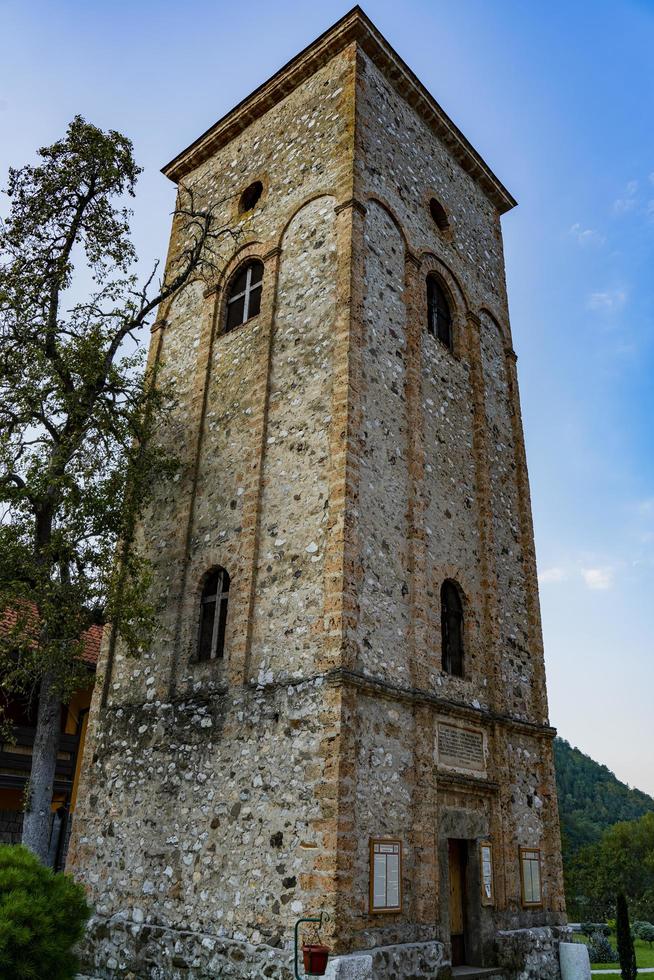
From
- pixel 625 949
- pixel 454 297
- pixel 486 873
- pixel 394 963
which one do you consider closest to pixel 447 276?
pixel 454 297

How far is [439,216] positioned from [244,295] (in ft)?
15.0

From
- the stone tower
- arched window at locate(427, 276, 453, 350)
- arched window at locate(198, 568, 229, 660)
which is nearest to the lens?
the stone tower

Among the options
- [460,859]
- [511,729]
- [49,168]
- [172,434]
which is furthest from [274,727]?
[49,168]

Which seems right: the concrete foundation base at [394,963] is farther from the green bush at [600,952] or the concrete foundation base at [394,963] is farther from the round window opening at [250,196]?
the green bush at [600,952]

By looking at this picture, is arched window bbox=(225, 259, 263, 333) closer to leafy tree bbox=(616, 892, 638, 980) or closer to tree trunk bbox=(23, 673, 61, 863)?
tree trunk bbox=(23, 673, 61, 863)

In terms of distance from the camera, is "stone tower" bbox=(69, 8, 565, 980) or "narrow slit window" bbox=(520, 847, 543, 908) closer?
"stone tower" bbox=(69, 8, 565, 980)

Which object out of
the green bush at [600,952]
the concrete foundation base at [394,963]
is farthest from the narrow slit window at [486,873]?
the green bush at [600,952]

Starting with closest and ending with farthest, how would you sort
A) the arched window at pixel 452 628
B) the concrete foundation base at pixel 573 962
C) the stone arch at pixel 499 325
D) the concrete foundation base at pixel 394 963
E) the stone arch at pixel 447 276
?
the concrete foundation base at pixel 394 963 → the concrete foundation base at pixel 573 962 → the arched window at pixel 452 628 → the stone arch at pixel 447 276 → the stone arch at pixel 499 325

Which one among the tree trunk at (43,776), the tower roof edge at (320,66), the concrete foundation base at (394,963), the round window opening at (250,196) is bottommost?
the concrete foundation base at (394,963)

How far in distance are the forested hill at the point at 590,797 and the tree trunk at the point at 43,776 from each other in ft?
209

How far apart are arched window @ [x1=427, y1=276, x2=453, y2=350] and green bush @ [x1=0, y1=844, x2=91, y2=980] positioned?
10.2 metres


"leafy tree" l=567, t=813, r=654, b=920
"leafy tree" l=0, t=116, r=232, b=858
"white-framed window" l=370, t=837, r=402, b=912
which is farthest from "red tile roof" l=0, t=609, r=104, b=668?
"leafy tree" l=567, t=813, r=654, b=920

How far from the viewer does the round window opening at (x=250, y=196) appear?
1476 cm

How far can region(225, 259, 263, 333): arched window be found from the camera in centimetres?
1355
